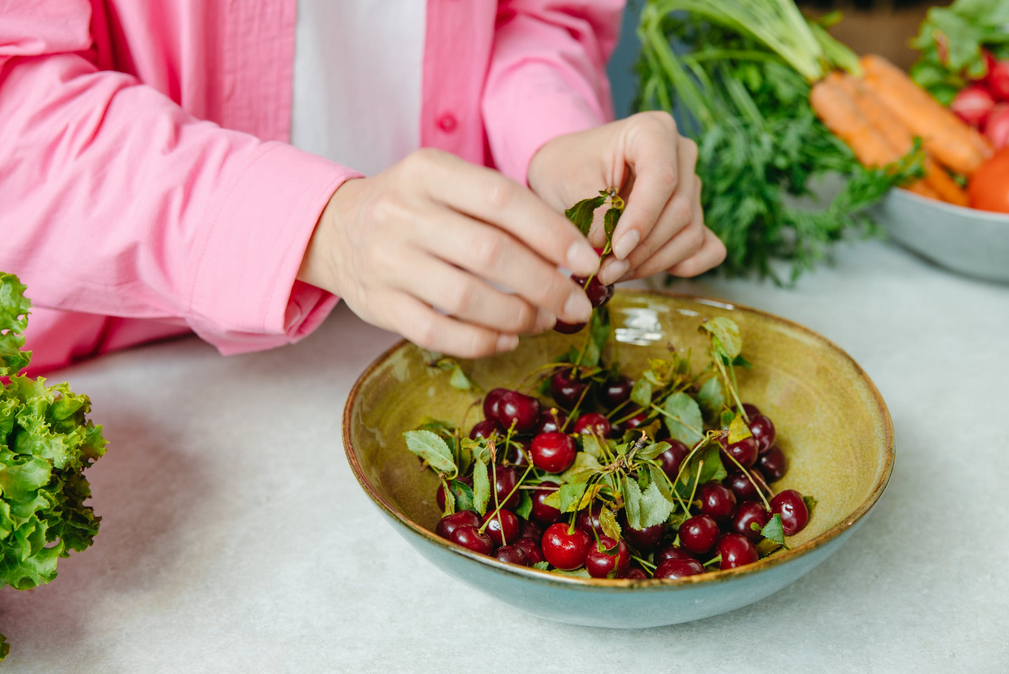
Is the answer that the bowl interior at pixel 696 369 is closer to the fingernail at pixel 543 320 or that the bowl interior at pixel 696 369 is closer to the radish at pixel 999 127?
the fingernail at pixel 543 320

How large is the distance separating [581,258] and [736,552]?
0.25 meters

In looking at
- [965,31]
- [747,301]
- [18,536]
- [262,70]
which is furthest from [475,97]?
[965,31]

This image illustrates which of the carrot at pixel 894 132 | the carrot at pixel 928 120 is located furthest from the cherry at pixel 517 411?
the carrot at pixel 928 120

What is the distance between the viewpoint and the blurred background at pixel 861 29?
223cm

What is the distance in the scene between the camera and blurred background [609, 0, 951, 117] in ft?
7.33

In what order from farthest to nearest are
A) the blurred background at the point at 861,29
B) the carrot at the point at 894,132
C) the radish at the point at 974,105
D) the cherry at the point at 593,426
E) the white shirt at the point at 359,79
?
the blurred background at the point at 861,29 < the radish at the point at 974,105 < the carrot at the point at 894,132 < the white shirt at the point at 359,79 < the cherry at the point at 593,426

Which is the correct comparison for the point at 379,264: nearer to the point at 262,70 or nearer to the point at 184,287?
the point at 184,287

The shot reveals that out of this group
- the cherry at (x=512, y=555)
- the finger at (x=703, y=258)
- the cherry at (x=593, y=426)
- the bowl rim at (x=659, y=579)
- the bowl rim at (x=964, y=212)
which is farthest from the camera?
the bowl rim at (x=964, y=212)

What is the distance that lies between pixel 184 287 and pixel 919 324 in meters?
0.95

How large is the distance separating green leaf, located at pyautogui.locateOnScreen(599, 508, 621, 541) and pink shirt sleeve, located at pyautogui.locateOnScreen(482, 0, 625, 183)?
22.1 inches

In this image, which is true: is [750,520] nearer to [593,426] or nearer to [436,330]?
[593,426]

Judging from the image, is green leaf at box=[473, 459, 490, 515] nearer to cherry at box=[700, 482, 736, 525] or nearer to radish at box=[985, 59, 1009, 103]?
cherry at box=[700, 482, 736, 525]

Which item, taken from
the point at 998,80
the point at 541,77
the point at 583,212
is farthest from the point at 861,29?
the point at 583,212

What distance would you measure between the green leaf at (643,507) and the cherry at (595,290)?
0.19 m
